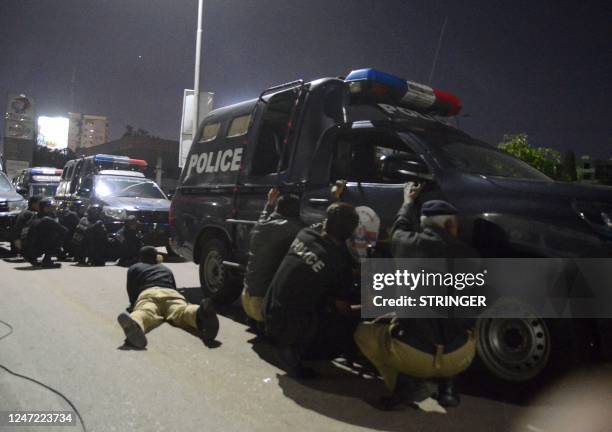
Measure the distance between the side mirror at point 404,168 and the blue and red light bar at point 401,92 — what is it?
1269 millimetres

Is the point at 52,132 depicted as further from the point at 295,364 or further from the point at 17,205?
the point at 295,364

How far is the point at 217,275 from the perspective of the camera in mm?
6281

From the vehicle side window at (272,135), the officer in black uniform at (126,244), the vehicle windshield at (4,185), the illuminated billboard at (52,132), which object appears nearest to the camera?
the vehicle side window at (272,135)

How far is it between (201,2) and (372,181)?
12511 mm

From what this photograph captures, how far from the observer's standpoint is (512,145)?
20406 millimetres

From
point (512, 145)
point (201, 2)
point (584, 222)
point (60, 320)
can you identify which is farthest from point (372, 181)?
point (512, 145)

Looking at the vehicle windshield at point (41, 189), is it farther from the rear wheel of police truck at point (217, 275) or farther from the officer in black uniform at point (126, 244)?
the rear wheel of police truck at point (217, 275)

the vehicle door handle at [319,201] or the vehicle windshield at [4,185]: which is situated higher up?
the vehicle door handle at [319,201]

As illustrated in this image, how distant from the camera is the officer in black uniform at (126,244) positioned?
10.3m

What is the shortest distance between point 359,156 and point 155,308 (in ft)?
8.58

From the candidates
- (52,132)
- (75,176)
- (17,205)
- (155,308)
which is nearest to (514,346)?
(155,308)

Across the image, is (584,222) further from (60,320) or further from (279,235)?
(60,320)

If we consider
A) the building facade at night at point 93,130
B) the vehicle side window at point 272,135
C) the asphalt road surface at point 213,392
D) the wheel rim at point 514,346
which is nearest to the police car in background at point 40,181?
the vehicle side window at point 272,135

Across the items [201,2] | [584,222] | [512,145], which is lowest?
[584,222]
